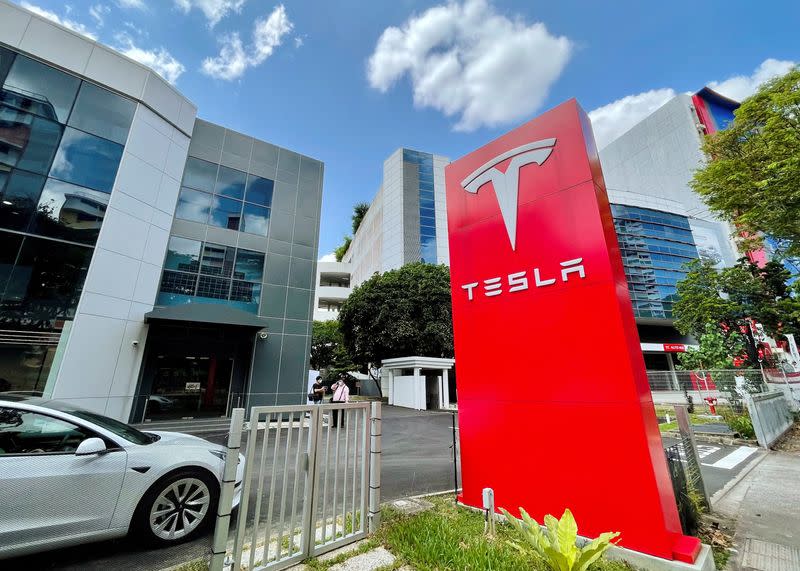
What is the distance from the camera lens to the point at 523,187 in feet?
14.2

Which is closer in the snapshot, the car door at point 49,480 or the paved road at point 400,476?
the car door at point 49,480

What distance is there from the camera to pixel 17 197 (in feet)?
32.4

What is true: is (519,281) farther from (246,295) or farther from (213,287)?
(213,287)

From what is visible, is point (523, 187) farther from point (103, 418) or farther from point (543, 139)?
point (103, 418)

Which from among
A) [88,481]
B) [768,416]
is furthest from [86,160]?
[768,416]

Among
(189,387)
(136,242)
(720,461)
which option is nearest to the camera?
(720,461)

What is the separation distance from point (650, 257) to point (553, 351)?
1775 inches

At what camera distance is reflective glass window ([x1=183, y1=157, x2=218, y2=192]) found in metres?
14.1

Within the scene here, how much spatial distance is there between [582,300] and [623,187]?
6166cm

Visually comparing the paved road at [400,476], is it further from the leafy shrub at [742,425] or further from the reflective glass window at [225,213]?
the reflective glass window at [225,213]

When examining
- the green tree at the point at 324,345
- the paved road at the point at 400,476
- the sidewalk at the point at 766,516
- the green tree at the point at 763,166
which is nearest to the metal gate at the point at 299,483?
the paved road at the point at 400,476

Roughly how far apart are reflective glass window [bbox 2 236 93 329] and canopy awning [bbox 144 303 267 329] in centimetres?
212

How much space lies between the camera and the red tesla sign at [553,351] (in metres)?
3.20

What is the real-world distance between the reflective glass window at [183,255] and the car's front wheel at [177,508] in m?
11.8
